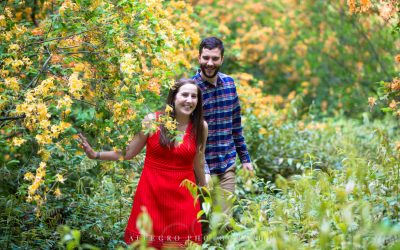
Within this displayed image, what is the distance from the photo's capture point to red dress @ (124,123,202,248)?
13.9ft

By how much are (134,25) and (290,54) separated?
30.8ft

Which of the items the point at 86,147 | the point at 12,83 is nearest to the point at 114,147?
the point at 86,147

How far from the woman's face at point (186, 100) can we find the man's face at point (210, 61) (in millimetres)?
392

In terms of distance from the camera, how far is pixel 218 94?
192 inches

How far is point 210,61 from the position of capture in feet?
15.5

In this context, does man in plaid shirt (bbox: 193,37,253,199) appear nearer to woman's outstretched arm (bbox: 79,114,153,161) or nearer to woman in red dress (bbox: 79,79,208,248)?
woman in red dress (bbox: 79,79,208,248)

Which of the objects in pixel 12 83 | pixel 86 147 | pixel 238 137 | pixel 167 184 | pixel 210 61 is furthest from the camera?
pixel 238 137

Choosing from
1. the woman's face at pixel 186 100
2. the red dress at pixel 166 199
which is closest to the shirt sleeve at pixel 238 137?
the woman's face at pixel 186 100

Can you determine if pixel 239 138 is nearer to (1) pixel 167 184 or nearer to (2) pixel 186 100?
(2) pixel 186 100

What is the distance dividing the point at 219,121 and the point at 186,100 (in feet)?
2.04

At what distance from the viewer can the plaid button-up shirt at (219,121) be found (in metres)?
4.84

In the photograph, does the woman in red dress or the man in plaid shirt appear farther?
the man in plaid shirt

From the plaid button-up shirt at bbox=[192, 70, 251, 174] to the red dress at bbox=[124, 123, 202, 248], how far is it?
589 mm

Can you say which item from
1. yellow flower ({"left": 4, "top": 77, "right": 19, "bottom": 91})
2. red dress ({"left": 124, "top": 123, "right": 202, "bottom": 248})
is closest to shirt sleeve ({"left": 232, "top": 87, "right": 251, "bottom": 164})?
red dress ({"left": 124, "top": 123, "right": 202, "bottom": 248})
